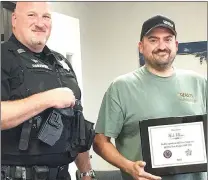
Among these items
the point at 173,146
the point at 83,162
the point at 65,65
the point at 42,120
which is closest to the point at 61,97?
the point at 42,120

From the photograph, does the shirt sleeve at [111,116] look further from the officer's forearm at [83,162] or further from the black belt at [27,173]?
the black belt at [27,173]

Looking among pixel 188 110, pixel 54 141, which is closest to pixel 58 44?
pixel 54 141

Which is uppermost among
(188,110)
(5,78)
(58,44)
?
(58,44)

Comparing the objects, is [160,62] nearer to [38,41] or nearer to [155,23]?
[155,23]

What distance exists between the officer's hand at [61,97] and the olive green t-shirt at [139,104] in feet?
0.70

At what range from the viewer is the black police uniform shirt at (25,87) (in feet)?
3.66

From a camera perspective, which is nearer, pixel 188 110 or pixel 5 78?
pixel 5 78

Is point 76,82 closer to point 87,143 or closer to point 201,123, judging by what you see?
point 87,143

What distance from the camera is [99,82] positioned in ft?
4.39

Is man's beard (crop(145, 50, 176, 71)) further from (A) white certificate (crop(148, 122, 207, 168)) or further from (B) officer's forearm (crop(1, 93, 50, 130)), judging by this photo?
(B) officer's forearm (crop(1, 93, 50, 130))

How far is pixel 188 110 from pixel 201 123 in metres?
0.08

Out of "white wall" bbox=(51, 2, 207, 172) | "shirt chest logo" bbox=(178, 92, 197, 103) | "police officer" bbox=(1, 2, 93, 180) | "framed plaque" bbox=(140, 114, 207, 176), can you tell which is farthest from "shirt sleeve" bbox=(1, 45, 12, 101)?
"shirt chest logo" bbox=(178, 92, 197, 103)

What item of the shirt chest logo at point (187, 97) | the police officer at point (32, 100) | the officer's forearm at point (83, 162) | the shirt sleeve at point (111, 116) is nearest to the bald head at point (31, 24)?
the police officer at point (32, 100)

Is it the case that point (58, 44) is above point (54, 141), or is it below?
above
